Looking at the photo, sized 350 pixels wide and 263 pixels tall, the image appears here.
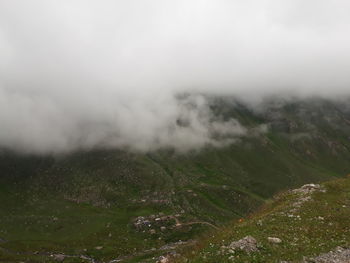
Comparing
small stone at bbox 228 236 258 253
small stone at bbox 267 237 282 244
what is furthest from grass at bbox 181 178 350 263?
small stone at bbox 228 236 258 253

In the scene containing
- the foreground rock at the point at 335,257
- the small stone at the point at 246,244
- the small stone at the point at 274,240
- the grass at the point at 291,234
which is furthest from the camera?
the small stone at the point at 274,240

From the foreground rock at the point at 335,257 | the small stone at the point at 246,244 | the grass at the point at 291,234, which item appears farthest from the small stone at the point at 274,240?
the foreground rock at the point at 335,257

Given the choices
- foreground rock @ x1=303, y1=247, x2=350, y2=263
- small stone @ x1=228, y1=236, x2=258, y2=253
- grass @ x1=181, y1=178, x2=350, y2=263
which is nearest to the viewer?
foreground rock @ x1=303, y1=247, x2=350, y2=263

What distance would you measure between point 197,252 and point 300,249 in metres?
9.34

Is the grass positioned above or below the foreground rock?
above

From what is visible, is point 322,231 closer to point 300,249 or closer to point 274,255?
point 300,249

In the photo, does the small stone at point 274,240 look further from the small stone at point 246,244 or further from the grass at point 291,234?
the small stone at point 246,244

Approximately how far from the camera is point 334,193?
162 ft

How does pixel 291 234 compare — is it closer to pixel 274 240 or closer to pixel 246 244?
pixel 274 240

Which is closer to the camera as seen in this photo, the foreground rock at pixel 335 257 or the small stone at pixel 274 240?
the foreground rock at pixel 335 257

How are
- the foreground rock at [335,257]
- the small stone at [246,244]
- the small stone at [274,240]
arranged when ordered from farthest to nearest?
the small stone at [274,240], the small stone at [246,244], the foreground rock at [335,257]

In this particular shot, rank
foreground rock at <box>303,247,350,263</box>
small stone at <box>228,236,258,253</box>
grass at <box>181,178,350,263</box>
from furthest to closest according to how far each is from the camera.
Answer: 1. small stone at <box>228,236,258,253</box>
2. grass at <box>181,178,350,263</box>
3. foreground rock at <box>303,247,350,263</box>

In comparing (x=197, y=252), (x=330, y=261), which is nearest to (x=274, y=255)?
(x=330, y=261)

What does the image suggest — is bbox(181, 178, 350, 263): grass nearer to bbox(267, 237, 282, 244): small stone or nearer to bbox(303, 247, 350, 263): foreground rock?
bbox(267, 237, 282, 244): small stone
